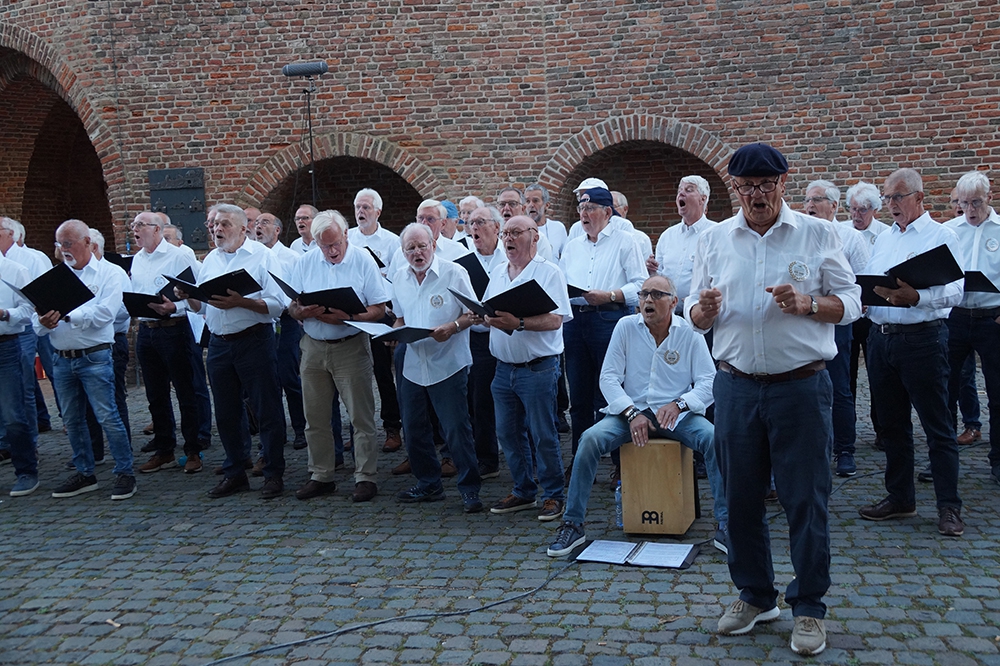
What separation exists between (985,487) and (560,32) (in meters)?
7.92

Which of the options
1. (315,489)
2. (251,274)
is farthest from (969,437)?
(251,274)

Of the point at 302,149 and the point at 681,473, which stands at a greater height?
the point at 302,149

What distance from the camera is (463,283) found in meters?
6.32

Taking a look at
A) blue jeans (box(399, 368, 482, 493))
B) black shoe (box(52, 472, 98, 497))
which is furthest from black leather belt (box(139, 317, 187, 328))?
blue jeans (box(399, 368, 482, 493))

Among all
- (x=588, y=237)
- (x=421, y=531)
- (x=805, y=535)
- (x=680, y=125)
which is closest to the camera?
(x=805, y=535)

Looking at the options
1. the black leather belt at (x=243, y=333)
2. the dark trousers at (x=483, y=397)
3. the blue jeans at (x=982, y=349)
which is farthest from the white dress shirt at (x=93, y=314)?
the blue jeans at (x=982, y=349)

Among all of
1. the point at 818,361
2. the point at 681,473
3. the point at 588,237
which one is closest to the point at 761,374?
the point at 818,361

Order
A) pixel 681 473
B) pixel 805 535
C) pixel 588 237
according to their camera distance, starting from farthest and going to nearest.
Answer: pixel 588 237 < pixel 681 473 < pixel 805 535

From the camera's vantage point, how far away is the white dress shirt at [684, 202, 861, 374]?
12.5 feet

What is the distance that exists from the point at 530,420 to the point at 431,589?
152cm

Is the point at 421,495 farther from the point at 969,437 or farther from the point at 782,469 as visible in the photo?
the point at 969,437

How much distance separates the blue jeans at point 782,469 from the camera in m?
3.83

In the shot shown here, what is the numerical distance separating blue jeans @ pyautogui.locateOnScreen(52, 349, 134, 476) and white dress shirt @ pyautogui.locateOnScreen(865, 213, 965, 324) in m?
5.55

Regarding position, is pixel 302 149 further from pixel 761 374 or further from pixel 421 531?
pixel 761 374
